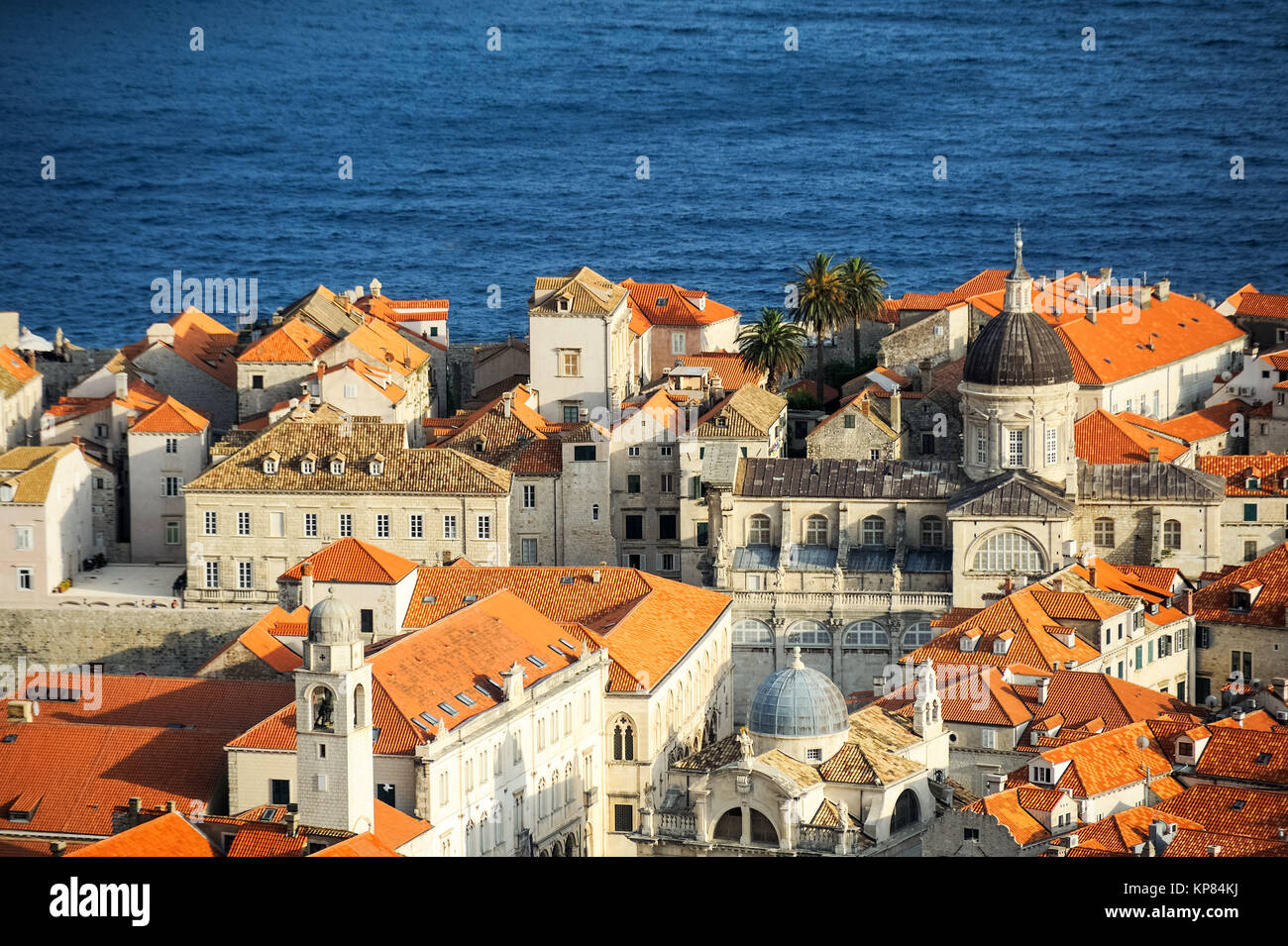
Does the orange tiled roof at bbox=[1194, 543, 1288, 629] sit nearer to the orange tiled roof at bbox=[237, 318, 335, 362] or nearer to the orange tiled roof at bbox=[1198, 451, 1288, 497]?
the orange tiled roof at bbox=[1198, 451, 1288, 497]

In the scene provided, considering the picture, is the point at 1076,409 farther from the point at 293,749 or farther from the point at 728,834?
the point at 293,749

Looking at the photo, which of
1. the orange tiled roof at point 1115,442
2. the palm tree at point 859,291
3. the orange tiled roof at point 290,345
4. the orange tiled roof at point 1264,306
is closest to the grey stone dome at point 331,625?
the orange tiled roof at point 1115,442

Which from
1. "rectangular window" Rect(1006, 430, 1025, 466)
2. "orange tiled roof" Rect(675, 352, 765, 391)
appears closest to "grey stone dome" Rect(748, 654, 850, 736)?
"rectangular window" Rect(1006, 430, 1025, 466)

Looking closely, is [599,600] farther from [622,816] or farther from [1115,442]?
[1115,442]

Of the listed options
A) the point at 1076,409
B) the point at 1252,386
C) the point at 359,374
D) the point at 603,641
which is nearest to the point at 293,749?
the point at 603,641

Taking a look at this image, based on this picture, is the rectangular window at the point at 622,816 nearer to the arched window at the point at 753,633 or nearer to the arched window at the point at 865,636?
the arched window at the point at 753,633
